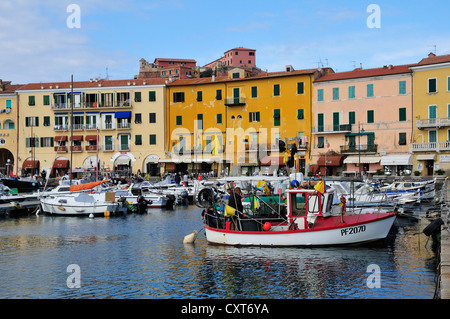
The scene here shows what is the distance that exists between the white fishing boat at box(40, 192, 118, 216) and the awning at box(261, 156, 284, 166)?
88.6 ft

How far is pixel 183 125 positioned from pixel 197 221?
36.0 meters

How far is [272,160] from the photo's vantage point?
60.1m

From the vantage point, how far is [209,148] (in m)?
64.3

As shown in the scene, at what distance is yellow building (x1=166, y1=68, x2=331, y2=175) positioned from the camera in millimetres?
60719

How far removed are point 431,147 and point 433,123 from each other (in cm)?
237

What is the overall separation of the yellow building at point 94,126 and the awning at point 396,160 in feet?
85.2

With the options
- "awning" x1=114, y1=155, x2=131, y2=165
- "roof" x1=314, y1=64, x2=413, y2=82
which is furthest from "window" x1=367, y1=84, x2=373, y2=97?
"awning" x1=114, y1=155, x2=131, y2=165

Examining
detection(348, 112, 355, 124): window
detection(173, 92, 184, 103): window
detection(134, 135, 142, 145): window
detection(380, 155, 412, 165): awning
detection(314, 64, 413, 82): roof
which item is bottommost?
detection(380, 155, 412, 165): awning

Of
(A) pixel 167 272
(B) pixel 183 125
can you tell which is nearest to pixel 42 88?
(B) pixel 183 125

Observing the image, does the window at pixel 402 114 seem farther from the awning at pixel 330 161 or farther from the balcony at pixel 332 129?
the awning at pixel 330 161

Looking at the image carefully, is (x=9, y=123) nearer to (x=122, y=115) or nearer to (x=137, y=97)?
(x=122, y=115)

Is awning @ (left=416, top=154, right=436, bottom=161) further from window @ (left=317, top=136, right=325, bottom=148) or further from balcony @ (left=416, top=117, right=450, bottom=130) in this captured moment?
window @ (left=317, top=136, right=325, bottom=148)

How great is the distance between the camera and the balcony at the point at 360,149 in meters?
55.8

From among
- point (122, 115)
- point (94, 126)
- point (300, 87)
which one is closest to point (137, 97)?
point (122, 115)
